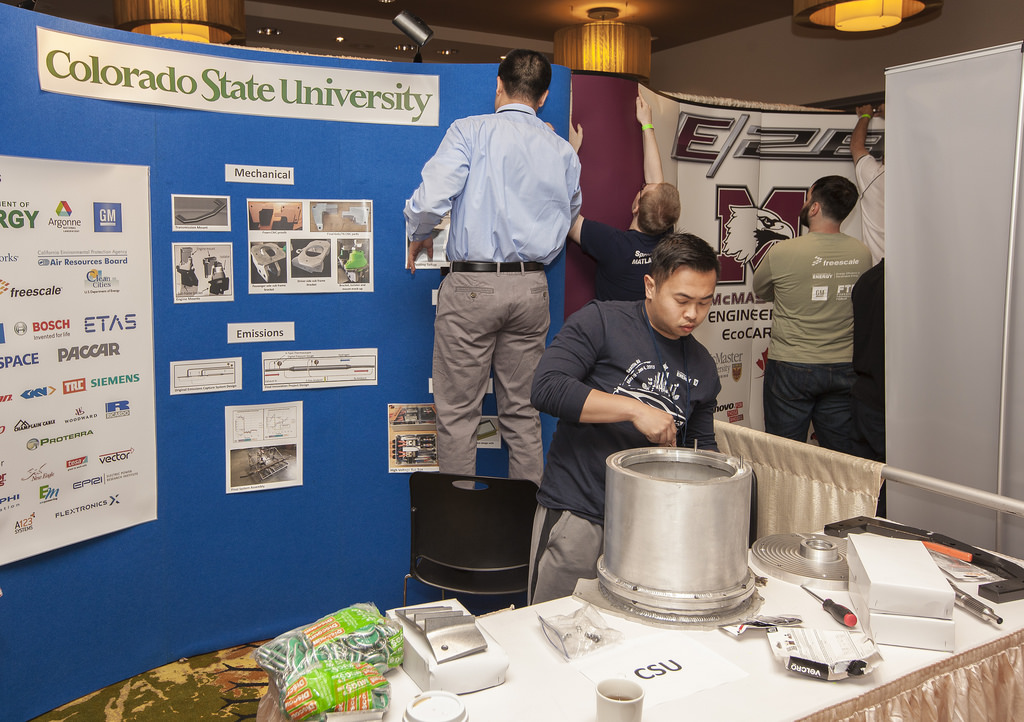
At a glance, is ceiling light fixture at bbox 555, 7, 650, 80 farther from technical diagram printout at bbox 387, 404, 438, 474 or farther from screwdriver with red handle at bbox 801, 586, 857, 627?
screwdriver with red handle at bbox 801, 586, 857, 627

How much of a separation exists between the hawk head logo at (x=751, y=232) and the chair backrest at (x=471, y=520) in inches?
98.1

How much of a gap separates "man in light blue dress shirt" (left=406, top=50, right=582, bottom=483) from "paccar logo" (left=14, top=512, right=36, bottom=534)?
1282 mm

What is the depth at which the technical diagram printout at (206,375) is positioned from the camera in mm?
2629

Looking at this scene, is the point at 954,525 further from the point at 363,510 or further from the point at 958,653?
the point at 363,510

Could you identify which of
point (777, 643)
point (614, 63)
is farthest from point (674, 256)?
point (614, 63)

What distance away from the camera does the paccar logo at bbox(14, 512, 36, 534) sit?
223cm

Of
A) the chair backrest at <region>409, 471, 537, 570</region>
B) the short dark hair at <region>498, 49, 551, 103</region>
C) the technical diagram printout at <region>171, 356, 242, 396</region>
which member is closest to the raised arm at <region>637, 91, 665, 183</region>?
the short dark hair at <region>498, 49, 551, 103</region>

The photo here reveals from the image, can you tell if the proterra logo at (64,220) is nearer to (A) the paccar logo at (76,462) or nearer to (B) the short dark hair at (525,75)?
(A) the paccar logo at (76,462)

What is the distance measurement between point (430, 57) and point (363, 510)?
723 cm

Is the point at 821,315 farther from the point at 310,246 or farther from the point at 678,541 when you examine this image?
the point at 678,541

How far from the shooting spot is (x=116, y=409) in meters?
2.47

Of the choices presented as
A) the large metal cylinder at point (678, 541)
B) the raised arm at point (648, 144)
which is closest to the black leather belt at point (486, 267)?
the raised arm at point (648, 144)

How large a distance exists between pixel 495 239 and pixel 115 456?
141 centimetres

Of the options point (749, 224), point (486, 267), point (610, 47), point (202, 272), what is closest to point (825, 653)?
point (486, 267)
